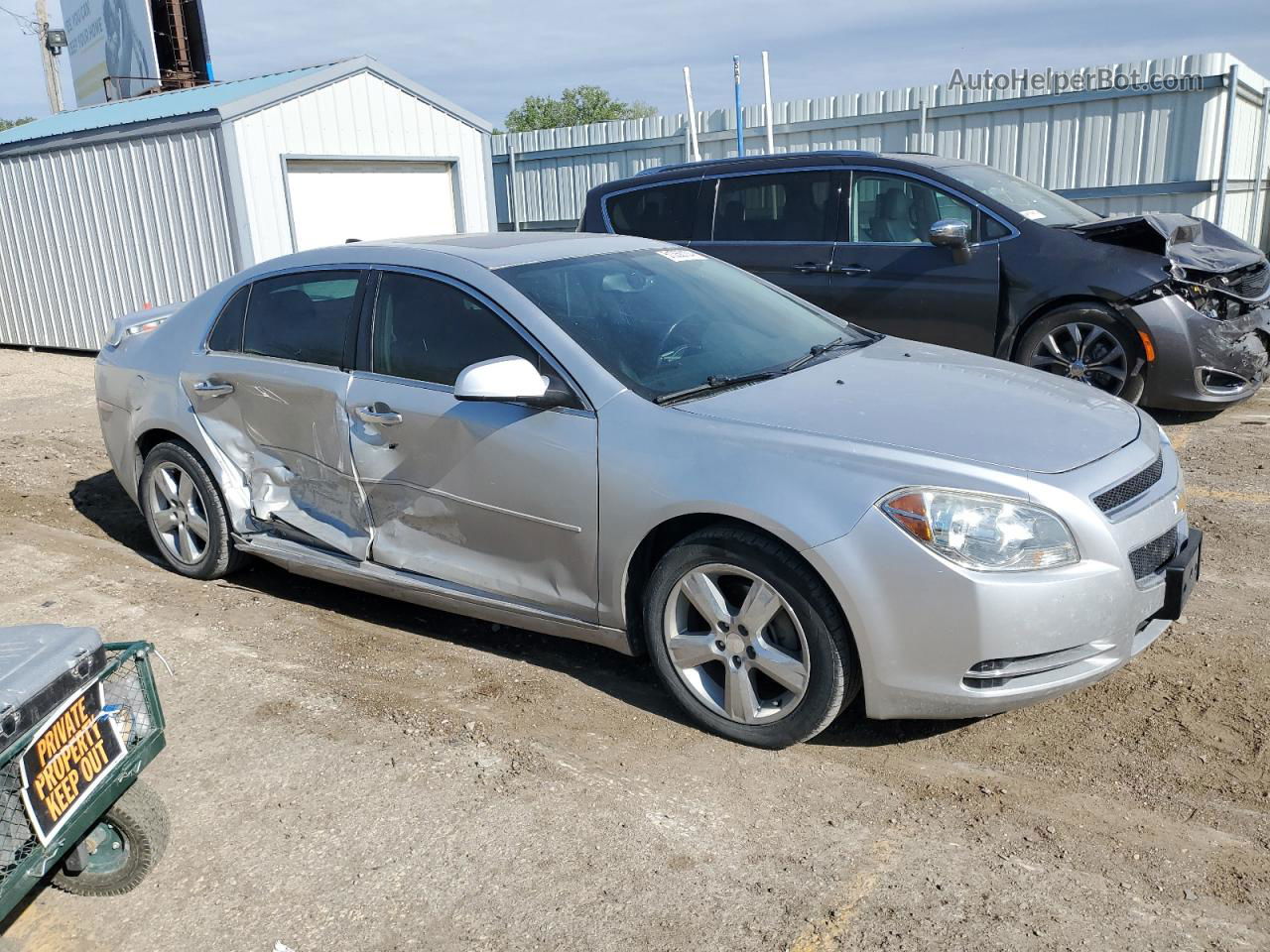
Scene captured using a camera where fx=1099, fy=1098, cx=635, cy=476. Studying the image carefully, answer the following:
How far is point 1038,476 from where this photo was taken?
319cm

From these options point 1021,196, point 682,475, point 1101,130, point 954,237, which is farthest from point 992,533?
point 1101,130

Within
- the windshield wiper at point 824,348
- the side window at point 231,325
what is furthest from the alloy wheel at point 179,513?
the windshield wiper at point 824,348

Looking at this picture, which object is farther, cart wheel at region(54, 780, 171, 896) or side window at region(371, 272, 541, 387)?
side window at region(371, 272, 541, 387)

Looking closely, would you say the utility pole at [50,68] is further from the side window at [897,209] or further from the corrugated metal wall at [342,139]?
the side window at [897,209]

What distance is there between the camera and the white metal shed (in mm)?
12102

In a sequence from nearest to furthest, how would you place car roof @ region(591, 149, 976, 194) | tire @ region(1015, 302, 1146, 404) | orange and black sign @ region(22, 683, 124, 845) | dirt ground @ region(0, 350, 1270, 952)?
1. orange and black sign @ region(22, 683, 124, 845)
2. dirt ground @ region(0, 350, 1270, 952)
3. tire @ region(1015, 302, 1146, 404)
4. car roof @ region(591, 149, 976, 194)

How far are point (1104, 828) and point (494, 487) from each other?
224 cm

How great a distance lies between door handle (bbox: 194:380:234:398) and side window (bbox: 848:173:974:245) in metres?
4.62

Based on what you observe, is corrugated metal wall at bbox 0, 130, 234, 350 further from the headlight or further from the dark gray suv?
the headlight

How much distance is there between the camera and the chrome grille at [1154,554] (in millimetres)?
3266

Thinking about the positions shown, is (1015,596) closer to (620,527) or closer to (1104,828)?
(1104,828)

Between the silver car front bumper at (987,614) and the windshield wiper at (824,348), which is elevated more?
the windshield wiper at (824,348)

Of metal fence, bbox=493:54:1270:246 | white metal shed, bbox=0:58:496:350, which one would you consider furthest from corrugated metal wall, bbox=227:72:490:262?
metal fence, bbox=493:54:1270:246

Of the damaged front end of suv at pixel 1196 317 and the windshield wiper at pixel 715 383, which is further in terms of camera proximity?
the damaged front end of suv at pixel 1196 317
